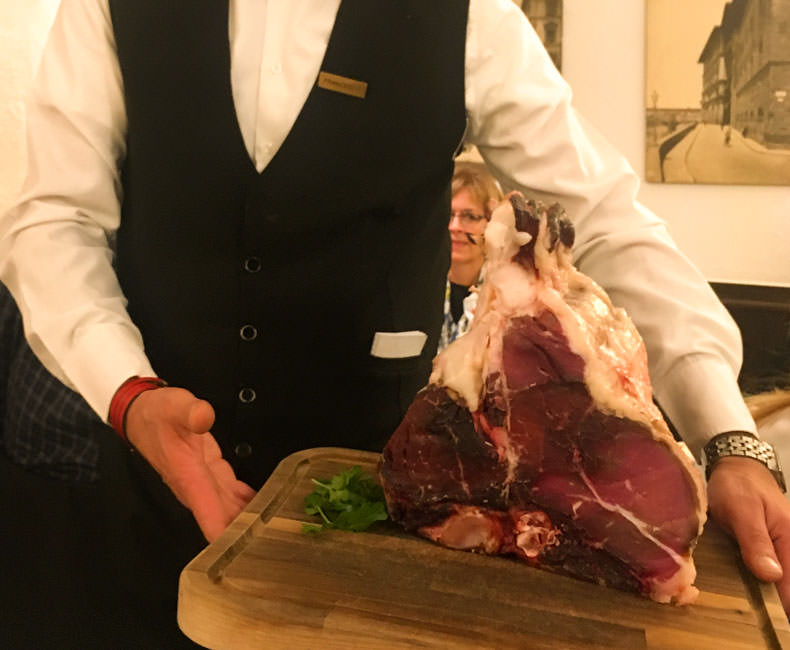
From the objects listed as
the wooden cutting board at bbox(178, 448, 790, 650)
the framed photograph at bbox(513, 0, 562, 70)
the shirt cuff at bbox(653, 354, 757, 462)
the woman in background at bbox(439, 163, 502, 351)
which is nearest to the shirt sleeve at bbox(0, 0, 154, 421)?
the wooden cutting board at bbox(178, 448, 790, 650)

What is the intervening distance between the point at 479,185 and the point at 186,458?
6.49 ft

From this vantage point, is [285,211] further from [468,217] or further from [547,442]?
[468,217]

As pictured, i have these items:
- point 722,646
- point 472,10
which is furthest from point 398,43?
point 722,646

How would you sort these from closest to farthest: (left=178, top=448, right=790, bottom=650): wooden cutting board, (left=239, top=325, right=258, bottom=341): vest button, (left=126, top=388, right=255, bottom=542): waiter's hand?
1. (left=178, top=448, right=790, bottom=650): wooden cutting board
2. (left=126, top=388, right=255, bottom=542): waiter's hand
3. (left=239, top=325, right=258, bottom=341): vest button

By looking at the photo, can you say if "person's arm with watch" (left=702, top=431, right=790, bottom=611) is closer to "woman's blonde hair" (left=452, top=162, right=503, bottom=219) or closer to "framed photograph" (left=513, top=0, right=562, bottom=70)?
"woman's blonde hair" (left=452, top=162, right=503, bottom=219)

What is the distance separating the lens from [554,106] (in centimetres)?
125

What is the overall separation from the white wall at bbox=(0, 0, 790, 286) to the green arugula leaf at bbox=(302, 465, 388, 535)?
2.38 metres

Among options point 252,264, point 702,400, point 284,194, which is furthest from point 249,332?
point 702,400

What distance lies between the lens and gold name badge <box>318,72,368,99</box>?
1205mm

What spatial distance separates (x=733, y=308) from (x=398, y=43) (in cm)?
201

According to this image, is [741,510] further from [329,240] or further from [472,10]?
[472,10]

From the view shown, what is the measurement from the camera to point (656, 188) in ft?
10.3

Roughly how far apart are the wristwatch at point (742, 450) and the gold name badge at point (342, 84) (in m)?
0.72

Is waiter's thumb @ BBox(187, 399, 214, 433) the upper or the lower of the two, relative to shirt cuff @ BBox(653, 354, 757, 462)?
upper
